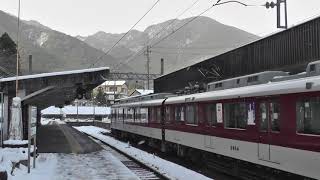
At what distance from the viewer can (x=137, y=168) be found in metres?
18.4

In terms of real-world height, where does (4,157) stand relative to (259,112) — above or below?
below

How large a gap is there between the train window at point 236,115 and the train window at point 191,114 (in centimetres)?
348

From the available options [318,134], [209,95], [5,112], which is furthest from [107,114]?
[318,134]

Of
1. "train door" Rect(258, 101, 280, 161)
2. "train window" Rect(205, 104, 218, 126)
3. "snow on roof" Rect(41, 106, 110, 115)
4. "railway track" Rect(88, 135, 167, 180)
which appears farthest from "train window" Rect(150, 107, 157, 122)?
"snow on roof" Rect(41, 106, 110, 115)

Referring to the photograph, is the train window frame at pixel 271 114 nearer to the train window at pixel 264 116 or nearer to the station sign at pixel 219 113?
the train window at pixel 264 116

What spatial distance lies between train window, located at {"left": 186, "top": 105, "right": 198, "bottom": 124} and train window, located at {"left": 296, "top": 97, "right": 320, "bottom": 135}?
8.13 meters

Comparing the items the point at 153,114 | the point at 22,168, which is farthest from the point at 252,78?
the point at 153,114

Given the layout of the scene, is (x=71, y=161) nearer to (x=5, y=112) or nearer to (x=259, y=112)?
(x=5, y=112)

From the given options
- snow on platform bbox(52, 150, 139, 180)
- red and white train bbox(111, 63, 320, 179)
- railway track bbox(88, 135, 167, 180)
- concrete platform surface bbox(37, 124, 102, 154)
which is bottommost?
railway track bbox(88, 135, 167, 180)

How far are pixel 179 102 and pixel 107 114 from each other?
312 feet

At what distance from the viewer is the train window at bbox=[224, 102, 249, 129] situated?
44.7 feet

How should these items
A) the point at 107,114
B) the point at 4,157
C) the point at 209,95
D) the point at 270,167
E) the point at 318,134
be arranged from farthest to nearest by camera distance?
the point at 107,114 → the point at 209,95 → the point at 4,157 → the point at 270,167 → the point at 318,134

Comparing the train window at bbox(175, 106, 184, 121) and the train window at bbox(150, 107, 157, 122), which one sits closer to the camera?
the train window at bbox(175, 106, 184, 121)

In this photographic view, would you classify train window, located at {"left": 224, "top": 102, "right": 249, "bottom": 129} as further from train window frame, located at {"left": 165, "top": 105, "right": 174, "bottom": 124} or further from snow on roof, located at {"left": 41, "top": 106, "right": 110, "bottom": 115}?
snow on roof, located at {"left": 41, "top": 106, "right": 110, "bottom": 115}
